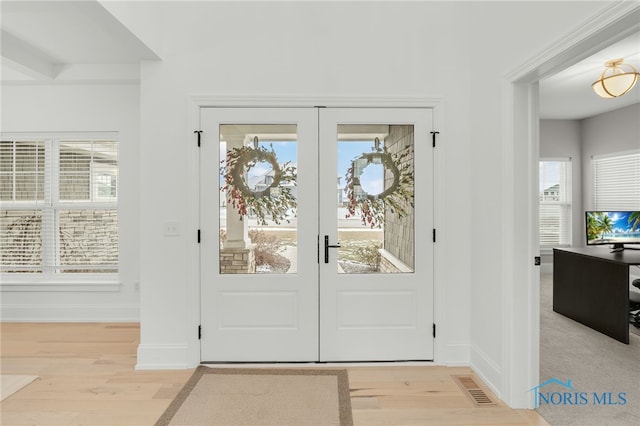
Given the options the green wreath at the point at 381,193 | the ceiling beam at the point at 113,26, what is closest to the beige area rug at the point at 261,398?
the green wreath at the point at 381,193

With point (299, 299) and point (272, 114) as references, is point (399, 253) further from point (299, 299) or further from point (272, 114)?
point (272, 114)

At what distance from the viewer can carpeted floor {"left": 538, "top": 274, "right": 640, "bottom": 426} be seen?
7.46 ft

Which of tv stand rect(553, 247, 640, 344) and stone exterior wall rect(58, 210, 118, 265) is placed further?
stone exterior wall rect(58, 210, 118, 265)

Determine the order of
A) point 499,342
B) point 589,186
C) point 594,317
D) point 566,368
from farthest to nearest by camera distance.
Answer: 1. point 589,186
2. point 594,317
3. point 566,368
4. point 499,342

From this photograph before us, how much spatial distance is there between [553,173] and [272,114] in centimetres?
603

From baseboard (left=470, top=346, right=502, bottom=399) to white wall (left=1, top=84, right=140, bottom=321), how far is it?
11.3 ft

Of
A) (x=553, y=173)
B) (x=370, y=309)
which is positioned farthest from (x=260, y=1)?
(x=553, y=173)

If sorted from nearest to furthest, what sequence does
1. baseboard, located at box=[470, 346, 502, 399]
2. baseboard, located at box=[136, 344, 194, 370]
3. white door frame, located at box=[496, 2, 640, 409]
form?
white door frame, located at box=[496, 2, 640, 409], baseboard, located at box=[470, 346, 502, 399], baseboard, located at box=[136, 344, 194, 370]

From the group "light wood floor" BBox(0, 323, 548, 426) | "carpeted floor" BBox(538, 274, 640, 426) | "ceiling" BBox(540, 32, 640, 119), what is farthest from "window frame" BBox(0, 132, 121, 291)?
"ceiling" BBox(540, 32, 640, 119)

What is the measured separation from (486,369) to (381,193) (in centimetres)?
152

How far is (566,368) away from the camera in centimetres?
290

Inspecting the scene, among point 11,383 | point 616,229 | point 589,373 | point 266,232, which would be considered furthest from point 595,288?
point 11,383

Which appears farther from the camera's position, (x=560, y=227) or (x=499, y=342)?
(x=560, y=227)

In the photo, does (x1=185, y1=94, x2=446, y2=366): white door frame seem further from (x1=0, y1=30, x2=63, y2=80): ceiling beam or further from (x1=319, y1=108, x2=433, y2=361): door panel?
(x1=0, y1=30, x2=63, y2=80): ceiling beam
